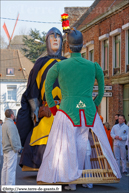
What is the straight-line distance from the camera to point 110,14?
934 inches

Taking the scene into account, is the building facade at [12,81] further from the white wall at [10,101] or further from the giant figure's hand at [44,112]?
the giant figure's hand at [44,112]

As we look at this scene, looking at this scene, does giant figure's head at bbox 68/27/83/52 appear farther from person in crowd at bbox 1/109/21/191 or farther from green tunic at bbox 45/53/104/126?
person in crowd at bbox 1/109/21/191

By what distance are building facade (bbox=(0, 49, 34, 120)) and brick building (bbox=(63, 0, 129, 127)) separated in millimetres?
19993

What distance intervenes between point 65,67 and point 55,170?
4.57 ft

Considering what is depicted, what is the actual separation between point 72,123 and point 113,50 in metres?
18.0

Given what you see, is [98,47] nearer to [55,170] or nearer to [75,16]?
[75,16]

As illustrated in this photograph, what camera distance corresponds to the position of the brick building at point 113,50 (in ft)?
70.9

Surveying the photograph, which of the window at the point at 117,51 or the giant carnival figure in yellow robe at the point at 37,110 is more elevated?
the window at the point at 117,51

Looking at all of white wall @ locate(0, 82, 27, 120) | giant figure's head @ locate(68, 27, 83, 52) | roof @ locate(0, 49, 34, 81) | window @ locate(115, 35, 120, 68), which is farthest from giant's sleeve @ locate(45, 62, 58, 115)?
roof @ locate(0, 49, 34, 81)

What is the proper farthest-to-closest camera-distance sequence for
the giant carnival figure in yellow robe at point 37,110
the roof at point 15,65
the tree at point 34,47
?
the tree at point 34,47 → the roof at point 15,65 → the giant carnival figure in yellow robe at point 37,110

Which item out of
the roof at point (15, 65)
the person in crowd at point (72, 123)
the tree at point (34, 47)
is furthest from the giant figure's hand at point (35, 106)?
the tree at point (34, 47)

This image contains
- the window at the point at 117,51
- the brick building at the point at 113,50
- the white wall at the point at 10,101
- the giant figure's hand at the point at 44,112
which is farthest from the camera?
the white wall at the point at 10,101

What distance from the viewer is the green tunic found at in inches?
227

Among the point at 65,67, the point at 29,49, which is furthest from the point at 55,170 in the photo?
the point at 29,49
